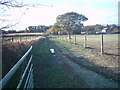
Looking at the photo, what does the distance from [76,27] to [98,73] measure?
40.2m

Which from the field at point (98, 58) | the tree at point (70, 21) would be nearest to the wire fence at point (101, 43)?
the field at point (98, 58)

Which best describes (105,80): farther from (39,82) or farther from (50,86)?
(39,82)

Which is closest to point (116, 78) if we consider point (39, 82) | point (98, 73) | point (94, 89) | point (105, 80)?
point (105, 80)

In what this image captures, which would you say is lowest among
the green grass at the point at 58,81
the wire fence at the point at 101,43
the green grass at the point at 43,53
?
the green grass at the point at 58,81

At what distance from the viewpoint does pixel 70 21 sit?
45438 millimetres

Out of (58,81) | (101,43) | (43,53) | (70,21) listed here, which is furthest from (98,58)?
(70,21)

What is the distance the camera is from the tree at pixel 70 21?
45438 millimetres

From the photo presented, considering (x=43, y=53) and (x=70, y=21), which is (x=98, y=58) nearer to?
(x=43, y=53)

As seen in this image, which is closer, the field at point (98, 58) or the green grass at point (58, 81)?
the green grass at point (58, 81)

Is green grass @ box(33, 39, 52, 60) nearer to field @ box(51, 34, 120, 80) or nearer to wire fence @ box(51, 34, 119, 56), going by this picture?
field @ box(51, 34, 120, 80)

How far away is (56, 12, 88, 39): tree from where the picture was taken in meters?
45.4

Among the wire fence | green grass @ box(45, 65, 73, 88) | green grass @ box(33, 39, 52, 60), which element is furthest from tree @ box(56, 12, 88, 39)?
green grass @ box(45, 65, 73, 88)

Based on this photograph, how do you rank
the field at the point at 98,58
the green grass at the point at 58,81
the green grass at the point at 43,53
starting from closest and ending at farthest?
the green grass at the point at 58,81, the field at the point at 98,58, the green grass at the point at 43,53

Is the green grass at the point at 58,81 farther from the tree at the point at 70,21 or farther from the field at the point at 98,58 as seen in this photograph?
the tree at the point at 70,21
